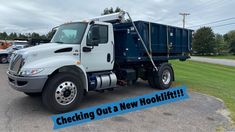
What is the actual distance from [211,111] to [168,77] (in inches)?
122

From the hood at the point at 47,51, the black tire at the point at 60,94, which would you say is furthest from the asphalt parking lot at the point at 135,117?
the hood at the point at 47,51

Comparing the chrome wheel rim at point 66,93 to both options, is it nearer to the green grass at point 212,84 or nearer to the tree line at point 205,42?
the green grass at point 212,84

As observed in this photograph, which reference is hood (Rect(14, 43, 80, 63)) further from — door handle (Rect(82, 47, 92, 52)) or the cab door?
the cab door

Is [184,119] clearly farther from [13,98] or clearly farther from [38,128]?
[13,98]

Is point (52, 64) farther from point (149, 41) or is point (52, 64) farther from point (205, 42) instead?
point (205, 42)

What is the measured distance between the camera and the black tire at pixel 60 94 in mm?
4918

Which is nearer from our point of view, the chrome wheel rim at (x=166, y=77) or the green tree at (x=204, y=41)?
the chrome wheel rim at (x=166, y=77)

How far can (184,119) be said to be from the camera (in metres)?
4.88

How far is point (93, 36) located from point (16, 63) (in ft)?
6.97

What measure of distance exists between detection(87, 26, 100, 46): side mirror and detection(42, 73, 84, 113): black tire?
1086 millimetres

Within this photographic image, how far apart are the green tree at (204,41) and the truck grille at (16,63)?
63.7 metres

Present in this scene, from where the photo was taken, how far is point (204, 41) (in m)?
62.8

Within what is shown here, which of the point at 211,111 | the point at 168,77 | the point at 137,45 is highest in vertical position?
the point at 137,45

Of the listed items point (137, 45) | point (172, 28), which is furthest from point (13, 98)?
point (172, 28)
